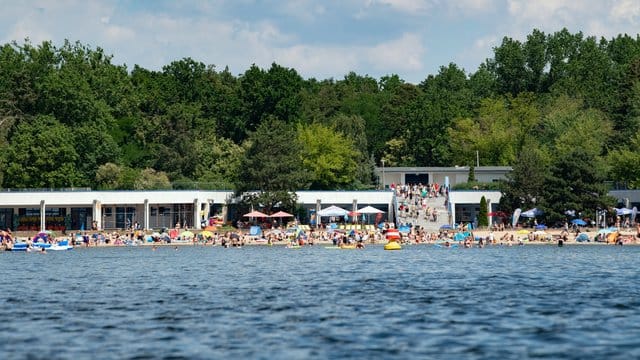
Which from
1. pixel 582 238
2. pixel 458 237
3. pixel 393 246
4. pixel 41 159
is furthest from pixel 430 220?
pixel 41 159

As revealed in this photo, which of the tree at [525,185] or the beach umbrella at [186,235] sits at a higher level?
the tree at [525,185]

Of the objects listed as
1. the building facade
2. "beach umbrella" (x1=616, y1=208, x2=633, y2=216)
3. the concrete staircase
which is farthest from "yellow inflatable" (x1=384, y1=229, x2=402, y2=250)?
the building facade

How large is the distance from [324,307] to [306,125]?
8854cm

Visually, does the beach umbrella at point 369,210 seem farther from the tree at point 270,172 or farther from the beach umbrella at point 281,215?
the tree at point 270,172

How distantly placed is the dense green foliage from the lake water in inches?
1270

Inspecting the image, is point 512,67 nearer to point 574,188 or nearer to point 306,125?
point 306,125

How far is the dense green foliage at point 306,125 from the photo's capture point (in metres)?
117

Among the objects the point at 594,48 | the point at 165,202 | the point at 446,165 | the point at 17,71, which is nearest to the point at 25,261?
the point at 165,202

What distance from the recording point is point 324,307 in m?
51.2

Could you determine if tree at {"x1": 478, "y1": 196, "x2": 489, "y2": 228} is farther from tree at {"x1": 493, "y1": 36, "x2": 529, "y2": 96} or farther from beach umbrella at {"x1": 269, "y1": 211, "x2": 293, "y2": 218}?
tree at {"x1": 493, "y1": 36, "x2": 529, "y2": 96}

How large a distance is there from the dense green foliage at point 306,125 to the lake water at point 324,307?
106 feet

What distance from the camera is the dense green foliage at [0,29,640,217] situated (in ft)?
385

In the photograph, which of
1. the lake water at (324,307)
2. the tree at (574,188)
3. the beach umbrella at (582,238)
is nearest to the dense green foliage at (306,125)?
the tree at (574,188)

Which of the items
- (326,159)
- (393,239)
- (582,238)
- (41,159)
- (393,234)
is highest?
(326,159)
